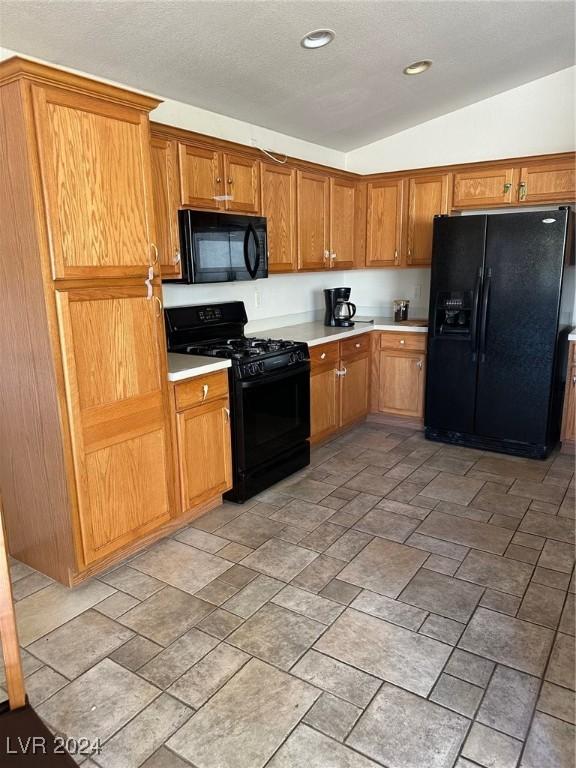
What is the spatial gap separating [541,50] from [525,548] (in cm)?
312

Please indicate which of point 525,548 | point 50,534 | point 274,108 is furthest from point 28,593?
point 274,108

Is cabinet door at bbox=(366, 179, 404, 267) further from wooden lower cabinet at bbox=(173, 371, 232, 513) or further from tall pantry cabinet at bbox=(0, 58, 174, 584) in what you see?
tall pantry cabinet at bbox=(0, 58, 174, 584)

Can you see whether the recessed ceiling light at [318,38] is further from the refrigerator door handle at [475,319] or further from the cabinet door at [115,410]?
the refrigerator door handle at [475,319]

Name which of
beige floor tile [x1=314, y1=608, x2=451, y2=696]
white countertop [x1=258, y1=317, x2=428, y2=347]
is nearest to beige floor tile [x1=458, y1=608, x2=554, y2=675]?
beige floor tile [x1=314, y1=608, x2=451, y2=696]

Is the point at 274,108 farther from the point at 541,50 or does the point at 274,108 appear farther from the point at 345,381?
the point at 345,381

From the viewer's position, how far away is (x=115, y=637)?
2.09m

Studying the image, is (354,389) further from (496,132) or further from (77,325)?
(77,325)

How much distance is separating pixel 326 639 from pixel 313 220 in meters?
3.11

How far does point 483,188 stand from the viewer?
4168 millimetres

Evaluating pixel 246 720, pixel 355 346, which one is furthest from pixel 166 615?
pixel 355 346

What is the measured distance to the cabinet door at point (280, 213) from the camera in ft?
12.1

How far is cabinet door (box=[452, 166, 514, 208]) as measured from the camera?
13.4 feet

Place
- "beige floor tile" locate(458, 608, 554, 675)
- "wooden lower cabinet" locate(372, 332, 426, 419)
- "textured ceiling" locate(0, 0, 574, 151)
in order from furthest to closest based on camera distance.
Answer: "wooden lower cabinet" locate(372, 332, 426, 419) < "textured ceiling" locate(0, 0, 574, 151) < "beige floor tile" locate(458, 608, 554, 675)

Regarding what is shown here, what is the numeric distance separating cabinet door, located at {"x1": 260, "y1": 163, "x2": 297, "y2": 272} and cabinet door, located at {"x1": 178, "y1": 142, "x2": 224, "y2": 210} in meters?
0.47
